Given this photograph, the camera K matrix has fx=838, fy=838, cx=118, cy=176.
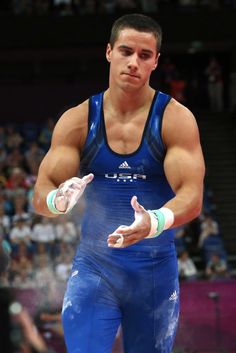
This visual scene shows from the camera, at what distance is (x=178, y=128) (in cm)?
472

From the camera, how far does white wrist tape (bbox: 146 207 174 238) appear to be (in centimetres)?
416

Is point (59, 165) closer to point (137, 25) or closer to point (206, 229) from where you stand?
point (137, 25)

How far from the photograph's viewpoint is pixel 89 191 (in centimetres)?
488

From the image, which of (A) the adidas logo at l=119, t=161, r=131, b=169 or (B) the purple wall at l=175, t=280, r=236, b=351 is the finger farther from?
(B) the purple wall at l=175, t=280, r=236, b=351

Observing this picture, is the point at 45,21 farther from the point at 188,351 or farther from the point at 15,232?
the point at 188,351

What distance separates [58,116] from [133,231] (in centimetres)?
1792

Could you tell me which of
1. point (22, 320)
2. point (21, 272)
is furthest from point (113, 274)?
point (21, 272)

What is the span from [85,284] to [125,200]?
1.73 feet

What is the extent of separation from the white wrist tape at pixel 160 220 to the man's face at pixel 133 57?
842 mm

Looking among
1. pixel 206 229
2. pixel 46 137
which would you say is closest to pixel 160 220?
pixel 206 229

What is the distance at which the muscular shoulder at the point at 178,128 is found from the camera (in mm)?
4719

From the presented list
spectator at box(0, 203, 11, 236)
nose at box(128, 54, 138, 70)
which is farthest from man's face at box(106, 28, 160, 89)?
spectator at box(0, 203, 11, 236)

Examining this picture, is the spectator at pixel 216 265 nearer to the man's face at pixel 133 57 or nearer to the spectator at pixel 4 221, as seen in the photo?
the spectator at pixel 4 221

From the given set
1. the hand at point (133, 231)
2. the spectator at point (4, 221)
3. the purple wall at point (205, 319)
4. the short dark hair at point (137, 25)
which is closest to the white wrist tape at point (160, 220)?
the hand at point (133, 231)
